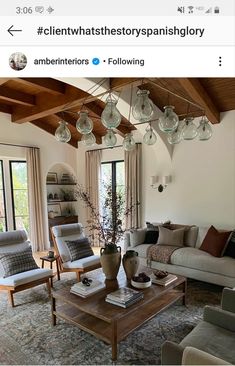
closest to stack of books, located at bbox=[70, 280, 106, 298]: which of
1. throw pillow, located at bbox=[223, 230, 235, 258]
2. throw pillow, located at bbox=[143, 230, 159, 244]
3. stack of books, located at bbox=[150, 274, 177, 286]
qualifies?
stack of books, located at bbox=[150, 274, 177, 286]

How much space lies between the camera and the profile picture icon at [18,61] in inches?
41.6

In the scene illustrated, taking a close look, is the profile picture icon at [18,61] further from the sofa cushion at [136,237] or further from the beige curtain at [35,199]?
the beige curtain at [35,199]

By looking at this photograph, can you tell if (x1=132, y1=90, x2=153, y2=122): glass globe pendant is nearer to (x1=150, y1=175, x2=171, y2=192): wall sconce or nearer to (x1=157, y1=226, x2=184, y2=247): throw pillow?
(x1=157, y1=226, x2=184, y2=247): throw pillow

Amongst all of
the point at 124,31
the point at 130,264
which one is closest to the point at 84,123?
the point at 124,31

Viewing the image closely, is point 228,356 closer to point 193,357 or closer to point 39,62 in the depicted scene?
point 193,357

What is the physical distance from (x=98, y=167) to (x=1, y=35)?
5282 mm

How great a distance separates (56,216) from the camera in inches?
257

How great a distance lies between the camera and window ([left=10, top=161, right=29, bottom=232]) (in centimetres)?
564

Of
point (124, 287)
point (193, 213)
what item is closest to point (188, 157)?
point (193, 213)

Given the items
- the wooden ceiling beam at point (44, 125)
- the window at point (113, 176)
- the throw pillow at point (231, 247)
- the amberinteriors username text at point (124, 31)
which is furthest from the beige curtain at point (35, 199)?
the amberinteriors username text at point (124, 31)

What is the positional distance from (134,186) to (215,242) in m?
2.24

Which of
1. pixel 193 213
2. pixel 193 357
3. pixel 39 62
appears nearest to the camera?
pixel 39 62

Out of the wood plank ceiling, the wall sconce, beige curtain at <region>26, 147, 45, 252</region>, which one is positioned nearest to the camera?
the wood plank ceiling

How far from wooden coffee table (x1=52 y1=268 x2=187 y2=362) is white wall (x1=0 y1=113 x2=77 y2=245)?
143 inches
